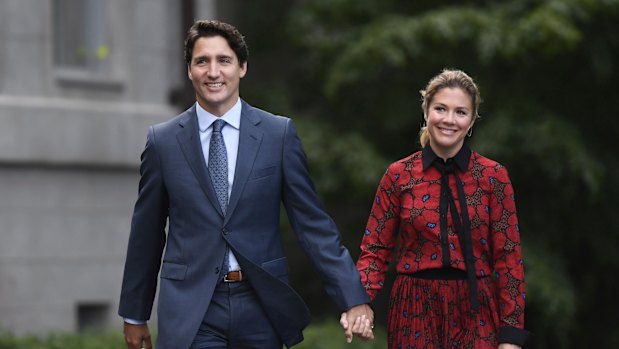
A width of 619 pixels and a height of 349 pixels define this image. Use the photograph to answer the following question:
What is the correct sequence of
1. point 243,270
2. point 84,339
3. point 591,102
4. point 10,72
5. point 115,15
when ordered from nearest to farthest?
point 243,270, point 84,339, point 10,72, point 115,15, point 591,102

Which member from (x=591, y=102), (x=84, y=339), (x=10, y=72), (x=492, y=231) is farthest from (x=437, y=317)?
(x=591, y=102)

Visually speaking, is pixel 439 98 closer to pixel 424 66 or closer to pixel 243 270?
pixel 243 270

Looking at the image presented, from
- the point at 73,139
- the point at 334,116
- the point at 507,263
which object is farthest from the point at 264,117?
the point at 334,116

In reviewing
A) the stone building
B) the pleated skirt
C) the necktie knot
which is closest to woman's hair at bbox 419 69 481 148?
the pleated skirt

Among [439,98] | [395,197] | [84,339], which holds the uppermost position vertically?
[439,98]

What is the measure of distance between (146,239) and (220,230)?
422 mm

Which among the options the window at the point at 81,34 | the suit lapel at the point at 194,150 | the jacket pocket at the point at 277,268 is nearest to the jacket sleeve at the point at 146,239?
the suit lapel at the point at 194,150

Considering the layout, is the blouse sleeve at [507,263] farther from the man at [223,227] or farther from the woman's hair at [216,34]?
the woman's hair at [216,34]

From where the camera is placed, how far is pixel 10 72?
1362 centimetres

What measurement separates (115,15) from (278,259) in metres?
8.29

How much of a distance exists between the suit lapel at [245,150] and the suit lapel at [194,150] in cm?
9

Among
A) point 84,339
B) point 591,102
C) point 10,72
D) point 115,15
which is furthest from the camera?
point 591,102

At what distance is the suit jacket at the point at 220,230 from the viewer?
667 cm

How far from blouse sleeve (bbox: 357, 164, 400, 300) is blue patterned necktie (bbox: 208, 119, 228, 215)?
2.56 ft
